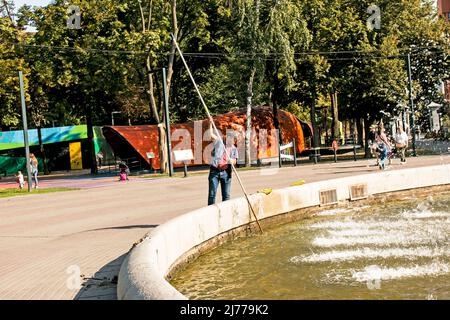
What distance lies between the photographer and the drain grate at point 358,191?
1508cm

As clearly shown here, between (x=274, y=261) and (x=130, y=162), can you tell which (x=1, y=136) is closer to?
(x=130, y=162)

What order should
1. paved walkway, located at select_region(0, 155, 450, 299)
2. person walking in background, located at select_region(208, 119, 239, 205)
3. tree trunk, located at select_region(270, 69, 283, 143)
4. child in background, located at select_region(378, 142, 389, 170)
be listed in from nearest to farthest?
paved walkway, located at select_region(0, 155, 450, 299) < person walking in background, located at select_region(208, 119, 239, 205) < child in background, located at select_region(378, 142, 389, 170) < tree trunk, located at select_region(270, 69, 283, 143)

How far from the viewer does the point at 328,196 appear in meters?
14.3

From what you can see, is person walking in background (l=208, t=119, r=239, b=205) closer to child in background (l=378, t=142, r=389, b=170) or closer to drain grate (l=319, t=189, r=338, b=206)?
drain grate (l=319, t=189, r=338, b=206)

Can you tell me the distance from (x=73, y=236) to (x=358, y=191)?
7561 mm

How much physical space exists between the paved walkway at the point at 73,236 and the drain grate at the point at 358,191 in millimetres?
3792

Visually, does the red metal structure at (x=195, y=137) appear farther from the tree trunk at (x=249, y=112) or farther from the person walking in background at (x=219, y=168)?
the person walking in background at (x=219, y=168)

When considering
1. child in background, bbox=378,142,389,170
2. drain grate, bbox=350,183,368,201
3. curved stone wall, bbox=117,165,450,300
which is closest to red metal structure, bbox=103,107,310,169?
child in background, bbox=378,142,389,170

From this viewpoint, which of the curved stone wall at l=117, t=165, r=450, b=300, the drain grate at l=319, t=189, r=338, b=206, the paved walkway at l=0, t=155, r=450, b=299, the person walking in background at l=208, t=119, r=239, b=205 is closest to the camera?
the curved stone wall at l=117, t=165, r=450, b=300

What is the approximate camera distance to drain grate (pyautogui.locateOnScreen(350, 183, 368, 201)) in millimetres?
15084

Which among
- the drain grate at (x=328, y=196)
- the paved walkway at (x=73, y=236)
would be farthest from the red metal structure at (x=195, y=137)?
the drain grate at (x=328, y=196)

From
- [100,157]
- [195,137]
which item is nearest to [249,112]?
[195,137]

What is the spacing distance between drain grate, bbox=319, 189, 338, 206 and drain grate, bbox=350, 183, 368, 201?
2.42 ft

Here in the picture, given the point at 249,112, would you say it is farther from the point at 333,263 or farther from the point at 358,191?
the point at 333,263
